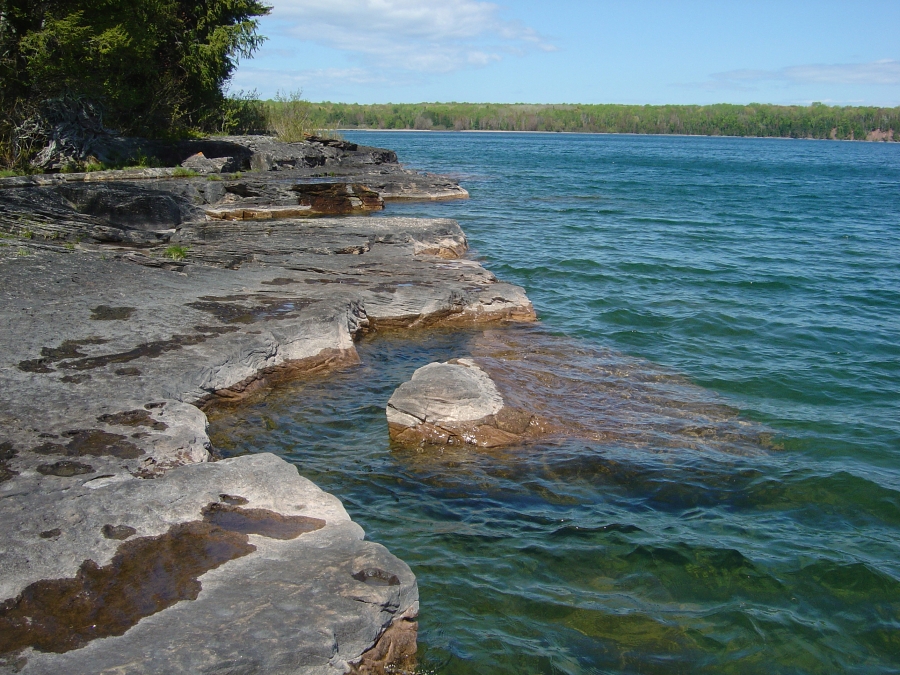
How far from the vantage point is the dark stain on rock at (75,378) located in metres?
5.54

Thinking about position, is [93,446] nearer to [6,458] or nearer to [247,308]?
[6,458]

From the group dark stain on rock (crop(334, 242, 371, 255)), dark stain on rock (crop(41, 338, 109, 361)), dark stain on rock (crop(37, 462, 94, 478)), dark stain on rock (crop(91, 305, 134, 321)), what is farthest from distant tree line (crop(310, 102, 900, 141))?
dark stain on rock (crop(37, 462, 94, 478))

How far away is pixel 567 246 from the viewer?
1731cm

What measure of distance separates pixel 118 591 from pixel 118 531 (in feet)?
1.58

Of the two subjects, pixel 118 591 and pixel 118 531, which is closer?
pixel 118 591

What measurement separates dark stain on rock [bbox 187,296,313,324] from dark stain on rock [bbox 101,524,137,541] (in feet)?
12.7

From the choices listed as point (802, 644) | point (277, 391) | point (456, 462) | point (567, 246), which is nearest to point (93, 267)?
point (277, 391)

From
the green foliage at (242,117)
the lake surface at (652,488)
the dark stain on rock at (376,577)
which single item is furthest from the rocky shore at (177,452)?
the green foliage at (242,117)

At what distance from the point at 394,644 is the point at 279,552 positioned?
0.75m

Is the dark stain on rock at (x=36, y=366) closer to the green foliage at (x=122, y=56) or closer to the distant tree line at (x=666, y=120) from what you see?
the green foliage at (x=122, y=56)

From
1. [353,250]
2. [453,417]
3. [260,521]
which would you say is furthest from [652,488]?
[353,250]

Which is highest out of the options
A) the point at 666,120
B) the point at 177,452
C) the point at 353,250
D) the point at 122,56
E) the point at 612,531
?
the point at 666,120

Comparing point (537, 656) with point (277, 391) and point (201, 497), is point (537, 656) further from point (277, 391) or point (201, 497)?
point (277, 391)

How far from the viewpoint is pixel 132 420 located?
16.6ft
